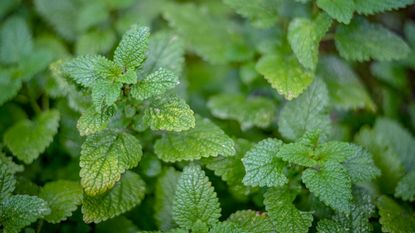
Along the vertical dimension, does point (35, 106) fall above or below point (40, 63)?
below

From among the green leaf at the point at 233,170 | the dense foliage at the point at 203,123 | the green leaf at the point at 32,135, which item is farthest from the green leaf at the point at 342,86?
the green leaf at the point at 32,135

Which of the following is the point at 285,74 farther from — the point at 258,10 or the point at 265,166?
the point at 265,166

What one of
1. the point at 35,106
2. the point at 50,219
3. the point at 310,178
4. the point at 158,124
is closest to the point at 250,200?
the point at 310,178

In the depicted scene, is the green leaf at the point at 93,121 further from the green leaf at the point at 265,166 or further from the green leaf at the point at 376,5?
the green leaf at the point at 376,5

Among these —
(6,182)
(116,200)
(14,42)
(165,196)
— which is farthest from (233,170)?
(14,42)

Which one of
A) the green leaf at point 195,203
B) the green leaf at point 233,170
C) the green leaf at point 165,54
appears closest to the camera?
the green leaf at point 195,203

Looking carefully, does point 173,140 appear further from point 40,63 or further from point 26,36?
point 26,36

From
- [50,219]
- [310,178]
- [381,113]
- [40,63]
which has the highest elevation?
[40,63]
